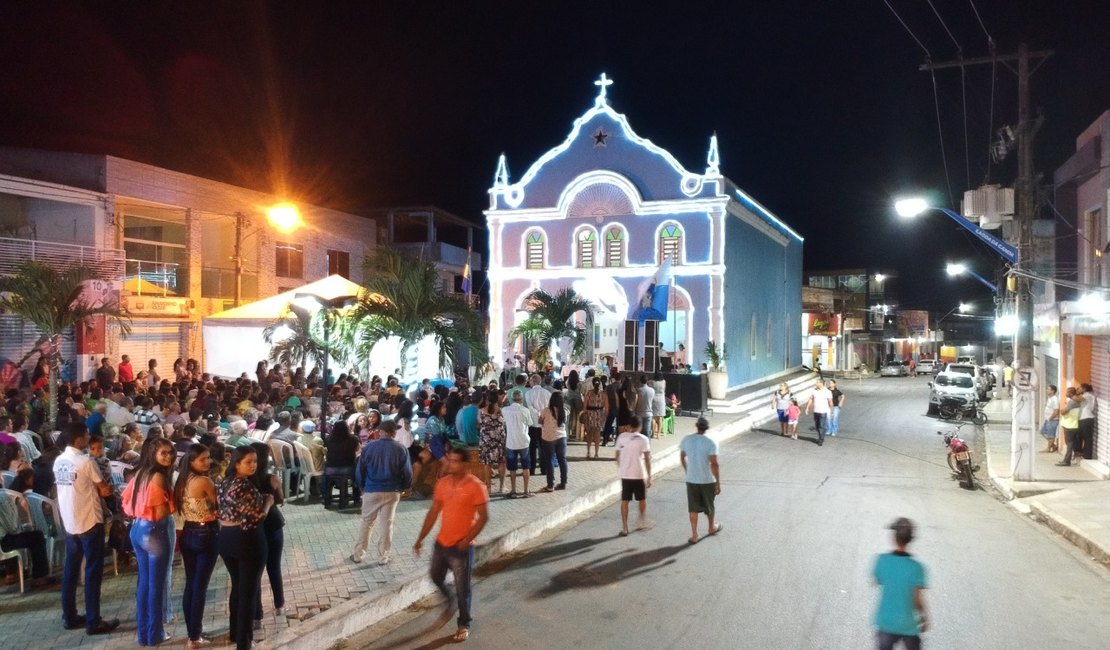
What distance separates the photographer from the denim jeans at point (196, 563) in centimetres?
572

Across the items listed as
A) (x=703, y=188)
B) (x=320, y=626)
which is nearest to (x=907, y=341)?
(x=703, y=188)

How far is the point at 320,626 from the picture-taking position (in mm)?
6273

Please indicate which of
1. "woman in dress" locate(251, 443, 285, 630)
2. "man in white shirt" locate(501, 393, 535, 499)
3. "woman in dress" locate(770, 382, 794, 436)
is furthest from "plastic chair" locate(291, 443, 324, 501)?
"woman in dress" locate(770, 382, 794, 436)

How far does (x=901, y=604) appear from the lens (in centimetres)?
514

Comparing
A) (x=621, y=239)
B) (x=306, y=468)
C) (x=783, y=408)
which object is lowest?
(x=783, y=408)

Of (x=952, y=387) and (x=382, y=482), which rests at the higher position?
(x=382, y=482)

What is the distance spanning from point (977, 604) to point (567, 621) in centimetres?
389

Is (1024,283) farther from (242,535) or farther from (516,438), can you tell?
(242,535)

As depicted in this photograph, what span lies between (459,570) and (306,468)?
491 centimetres

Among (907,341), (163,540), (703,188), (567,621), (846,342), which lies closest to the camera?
(163,540)

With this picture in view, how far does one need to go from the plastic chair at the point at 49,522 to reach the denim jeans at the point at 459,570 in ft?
12.2

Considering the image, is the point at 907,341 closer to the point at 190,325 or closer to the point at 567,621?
the point at 190,325

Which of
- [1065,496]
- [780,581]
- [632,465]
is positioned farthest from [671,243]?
[780,581]

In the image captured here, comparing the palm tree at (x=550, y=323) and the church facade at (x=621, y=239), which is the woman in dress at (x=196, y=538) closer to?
the palm tree at (x=550, y=323)
